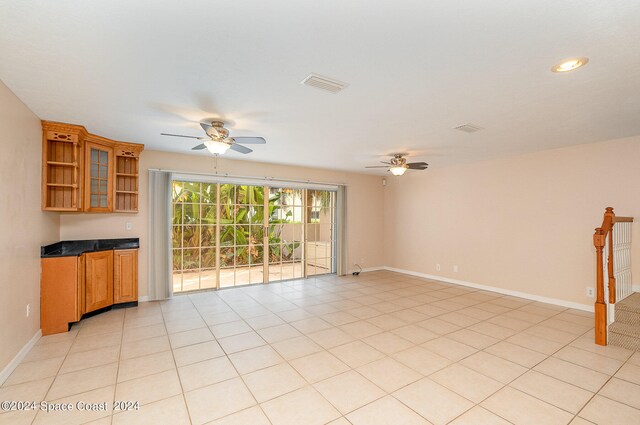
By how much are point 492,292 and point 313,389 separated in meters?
4.54

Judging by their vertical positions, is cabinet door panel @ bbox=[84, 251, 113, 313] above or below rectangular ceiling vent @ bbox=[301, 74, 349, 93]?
below

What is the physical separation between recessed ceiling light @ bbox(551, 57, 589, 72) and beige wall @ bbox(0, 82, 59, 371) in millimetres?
4611

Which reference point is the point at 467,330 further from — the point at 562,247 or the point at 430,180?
the point at 430,180

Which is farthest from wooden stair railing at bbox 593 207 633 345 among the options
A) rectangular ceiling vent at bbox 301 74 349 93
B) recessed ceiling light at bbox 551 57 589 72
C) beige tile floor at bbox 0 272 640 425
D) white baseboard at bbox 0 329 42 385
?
white baseboard at bbox 0 329 42 385

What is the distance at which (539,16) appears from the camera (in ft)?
5.49

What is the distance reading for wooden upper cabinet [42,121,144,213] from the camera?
3.66 metres

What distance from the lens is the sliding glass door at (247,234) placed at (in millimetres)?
5379

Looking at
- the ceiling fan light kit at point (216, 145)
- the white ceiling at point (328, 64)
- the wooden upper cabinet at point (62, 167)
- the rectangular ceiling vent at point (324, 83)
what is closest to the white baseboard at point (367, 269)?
the white ceiling at point (328, 64)

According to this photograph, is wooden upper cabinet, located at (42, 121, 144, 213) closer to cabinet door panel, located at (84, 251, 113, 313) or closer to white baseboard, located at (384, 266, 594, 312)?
cabinet door panel, located at (84, 251, 113, 313)

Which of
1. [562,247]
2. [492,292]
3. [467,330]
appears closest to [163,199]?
[467,330]

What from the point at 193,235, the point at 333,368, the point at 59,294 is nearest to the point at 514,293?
the point at 333,368

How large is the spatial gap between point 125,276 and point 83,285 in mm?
629

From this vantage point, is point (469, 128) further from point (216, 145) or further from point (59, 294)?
point (59, 294)

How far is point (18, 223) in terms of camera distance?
2879 mm
